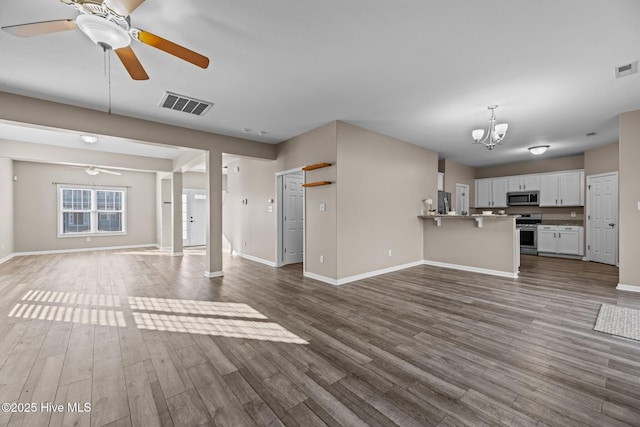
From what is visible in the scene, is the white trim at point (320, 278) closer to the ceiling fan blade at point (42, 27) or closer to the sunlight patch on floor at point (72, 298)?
the sunlight patch on floor at point (72, 298)

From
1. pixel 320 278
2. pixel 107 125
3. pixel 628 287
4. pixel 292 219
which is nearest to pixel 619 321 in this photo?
pixel 628 287

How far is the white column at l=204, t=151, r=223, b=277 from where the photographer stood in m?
5.08

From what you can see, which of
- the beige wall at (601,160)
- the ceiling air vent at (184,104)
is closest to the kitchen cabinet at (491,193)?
the beige wall at (601,160)

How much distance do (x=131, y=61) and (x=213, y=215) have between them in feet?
10.7

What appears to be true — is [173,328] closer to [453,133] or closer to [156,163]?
[453,133]

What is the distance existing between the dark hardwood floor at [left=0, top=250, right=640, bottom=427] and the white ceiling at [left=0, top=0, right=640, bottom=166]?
2793mm

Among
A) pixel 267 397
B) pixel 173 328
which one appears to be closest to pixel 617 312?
pixel 267 397

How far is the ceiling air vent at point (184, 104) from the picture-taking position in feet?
11.7

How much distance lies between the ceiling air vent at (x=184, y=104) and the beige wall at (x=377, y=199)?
216cm

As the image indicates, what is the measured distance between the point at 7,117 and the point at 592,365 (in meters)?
6.77

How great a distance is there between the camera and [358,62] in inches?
110

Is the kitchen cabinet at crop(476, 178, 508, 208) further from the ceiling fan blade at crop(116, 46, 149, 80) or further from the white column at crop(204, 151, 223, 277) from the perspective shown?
the ceiling fan blade at crop(116, 46, 149, 80)

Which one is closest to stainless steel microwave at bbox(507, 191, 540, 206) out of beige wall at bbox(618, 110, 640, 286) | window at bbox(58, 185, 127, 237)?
beige wall at bbox(618, 110, 640, 286)

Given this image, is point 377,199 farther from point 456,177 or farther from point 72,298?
point 72,298
